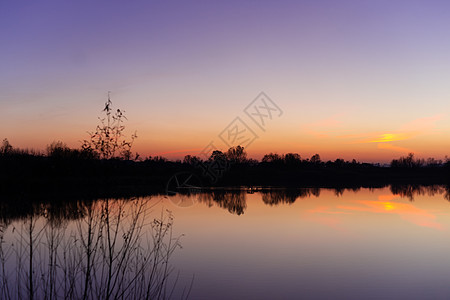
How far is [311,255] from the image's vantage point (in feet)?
38.4

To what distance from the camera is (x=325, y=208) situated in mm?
24500

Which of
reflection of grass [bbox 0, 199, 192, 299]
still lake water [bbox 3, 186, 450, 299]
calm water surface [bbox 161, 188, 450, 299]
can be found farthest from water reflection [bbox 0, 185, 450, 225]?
calm water surface [bbox 161, 188, 450, 299]

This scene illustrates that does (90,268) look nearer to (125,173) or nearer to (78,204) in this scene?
(78,204)

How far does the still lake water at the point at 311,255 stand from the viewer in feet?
27.5

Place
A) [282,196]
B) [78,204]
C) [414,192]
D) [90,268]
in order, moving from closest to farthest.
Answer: [90,268], [78,204], [282,196], [414,192]

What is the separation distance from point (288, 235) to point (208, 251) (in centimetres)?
430

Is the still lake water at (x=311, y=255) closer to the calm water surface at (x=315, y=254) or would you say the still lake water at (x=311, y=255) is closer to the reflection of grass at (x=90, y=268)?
the calm water surface at (x=315, y=254)

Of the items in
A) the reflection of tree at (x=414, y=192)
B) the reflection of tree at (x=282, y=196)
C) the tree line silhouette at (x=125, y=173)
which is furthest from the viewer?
the reflection of tree at (x=414, y=192)

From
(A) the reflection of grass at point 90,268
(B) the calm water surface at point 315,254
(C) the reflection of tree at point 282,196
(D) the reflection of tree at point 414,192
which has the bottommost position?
(B) the calm water surface at point 315,254

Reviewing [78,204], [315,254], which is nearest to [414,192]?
[315,254]

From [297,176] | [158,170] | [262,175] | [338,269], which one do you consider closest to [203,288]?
[338,269]

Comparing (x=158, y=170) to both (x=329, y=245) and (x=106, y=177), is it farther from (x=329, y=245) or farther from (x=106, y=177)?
(x=106, y=177)

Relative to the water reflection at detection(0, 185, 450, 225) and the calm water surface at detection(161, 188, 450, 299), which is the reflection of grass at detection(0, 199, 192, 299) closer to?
the water reflection at detection(0, 185, 450, 225)

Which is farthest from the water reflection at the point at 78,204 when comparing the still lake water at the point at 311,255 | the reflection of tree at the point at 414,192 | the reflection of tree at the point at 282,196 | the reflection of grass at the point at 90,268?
the reflection of tree at the point at 414,192
